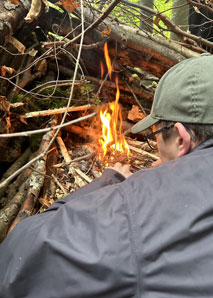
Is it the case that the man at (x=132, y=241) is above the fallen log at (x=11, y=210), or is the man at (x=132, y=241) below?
above

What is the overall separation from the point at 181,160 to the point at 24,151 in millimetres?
2776

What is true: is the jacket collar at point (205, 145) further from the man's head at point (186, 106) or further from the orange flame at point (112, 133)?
the orange flame at point (112, 133)

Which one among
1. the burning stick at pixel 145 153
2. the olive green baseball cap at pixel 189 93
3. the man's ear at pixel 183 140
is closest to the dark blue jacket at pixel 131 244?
the man's ear at pixel 183 140

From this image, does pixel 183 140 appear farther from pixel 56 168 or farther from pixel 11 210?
pixel 56 168

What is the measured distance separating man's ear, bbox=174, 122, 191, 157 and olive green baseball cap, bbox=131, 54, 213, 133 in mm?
58

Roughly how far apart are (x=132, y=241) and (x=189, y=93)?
99 centimetres

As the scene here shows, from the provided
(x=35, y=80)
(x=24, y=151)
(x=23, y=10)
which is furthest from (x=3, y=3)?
(x=24, y=151)

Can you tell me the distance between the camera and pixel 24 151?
352cm

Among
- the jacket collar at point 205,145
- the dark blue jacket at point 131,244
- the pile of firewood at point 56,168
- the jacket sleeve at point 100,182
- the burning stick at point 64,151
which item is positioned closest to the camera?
the dark blue jacket at point 131,244

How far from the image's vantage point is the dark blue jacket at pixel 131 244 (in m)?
1.06

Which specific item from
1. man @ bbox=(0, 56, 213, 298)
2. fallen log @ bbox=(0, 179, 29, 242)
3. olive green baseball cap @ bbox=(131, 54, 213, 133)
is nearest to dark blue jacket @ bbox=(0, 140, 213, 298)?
man @ bbox=(0, 56, 213, 298)

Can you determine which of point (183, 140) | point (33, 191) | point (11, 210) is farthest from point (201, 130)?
point (11, 210)

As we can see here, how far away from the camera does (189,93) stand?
59.9 inches

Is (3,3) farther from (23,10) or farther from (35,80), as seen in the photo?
(35,80)
